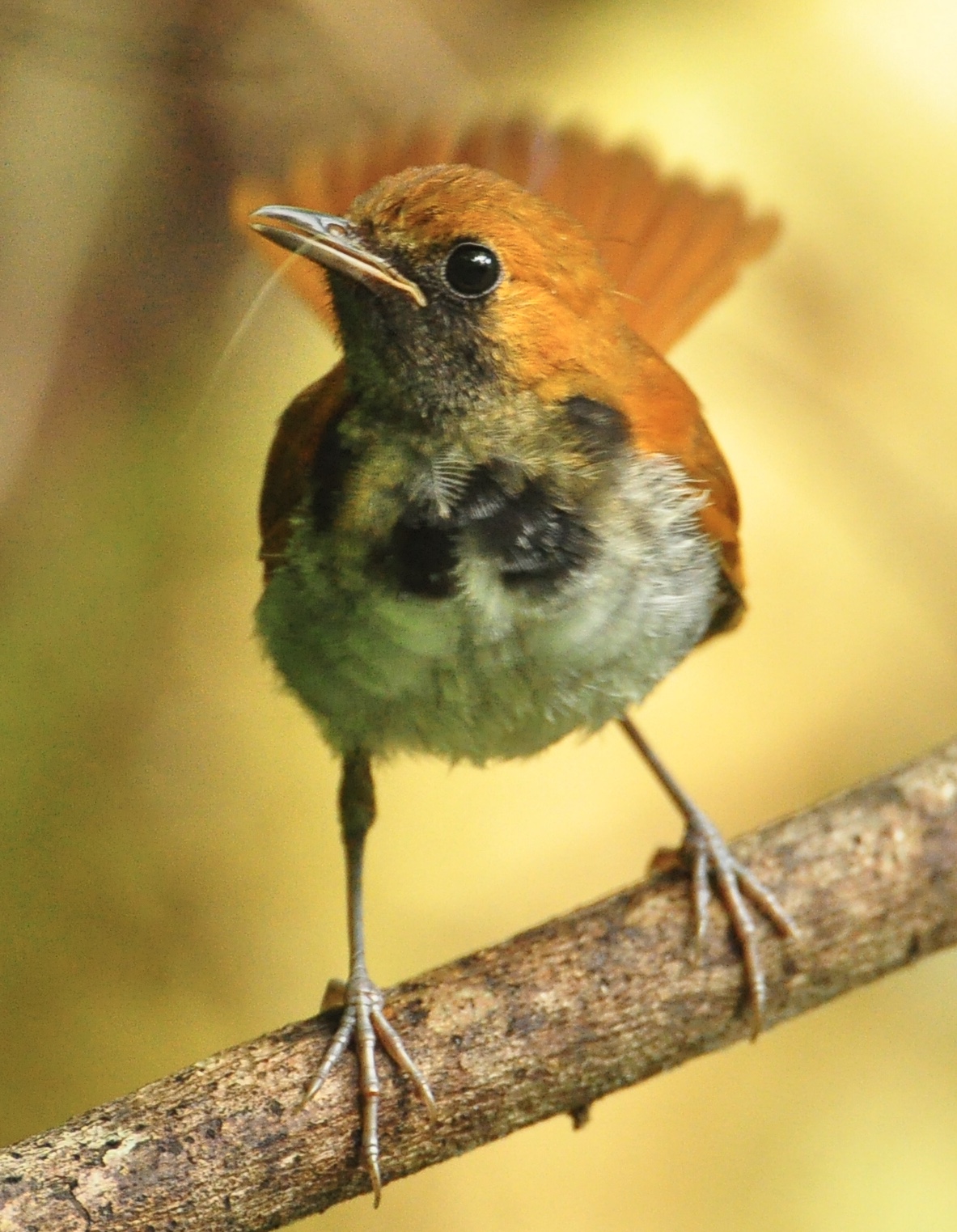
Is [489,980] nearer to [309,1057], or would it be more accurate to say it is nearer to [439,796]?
[309,1057]

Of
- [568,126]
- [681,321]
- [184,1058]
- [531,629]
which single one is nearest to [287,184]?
[568,126]

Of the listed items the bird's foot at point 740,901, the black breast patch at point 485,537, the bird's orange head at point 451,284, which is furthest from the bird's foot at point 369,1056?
the bird's orange head at point 451,284

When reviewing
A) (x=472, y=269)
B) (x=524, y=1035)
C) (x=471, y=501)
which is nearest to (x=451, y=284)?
(x=472, y=269)

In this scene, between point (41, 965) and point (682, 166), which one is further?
point (41, 965)

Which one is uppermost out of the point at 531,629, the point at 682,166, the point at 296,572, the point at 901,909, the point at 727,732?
the point at 682,166

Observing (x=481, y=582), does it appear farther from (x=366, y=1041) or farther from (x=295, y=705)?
(x=295, y=705)

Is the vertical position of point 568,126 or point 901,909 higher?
point 568,126
